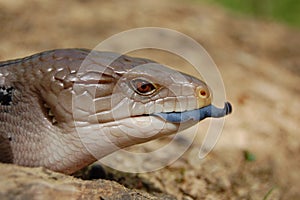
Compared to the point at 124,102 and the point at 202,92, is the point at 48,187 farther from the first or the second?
the point at 202,92

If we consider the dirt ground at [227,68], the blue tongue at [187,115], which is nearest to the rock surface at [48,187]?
the blue tongue at [187,115]

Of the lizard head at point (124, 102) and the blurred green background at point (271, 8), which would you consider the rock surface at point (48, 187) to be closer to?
the lizard head at point (124, 102)

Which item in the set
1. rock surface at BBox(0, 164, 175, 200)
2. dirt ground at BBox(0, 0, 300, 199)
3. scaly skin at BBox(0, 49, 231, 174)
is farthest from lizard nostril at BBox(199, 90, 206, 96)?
dirt ground at BBox(0, 0, 300, 199)

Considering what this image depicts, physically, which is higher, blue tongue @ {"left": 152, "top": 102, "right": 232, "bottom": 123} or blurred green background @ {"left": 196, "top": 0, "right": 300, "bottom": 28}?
blurred green background @ {"left": 196, "top": 0, "right": 300, "bottom": 28}

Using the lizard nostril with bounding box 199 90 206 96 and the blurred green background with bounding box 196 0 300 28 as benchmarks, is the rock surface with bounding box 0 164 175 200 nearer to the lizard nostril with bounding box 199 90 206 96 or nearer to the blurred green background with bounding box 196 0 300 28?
the lizard nostril with bounding box 199 90 206 96

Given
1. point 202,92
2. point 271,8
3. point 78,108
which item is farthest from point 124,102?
point 271,8

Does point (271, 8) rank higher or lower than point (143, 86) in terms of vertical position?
higher

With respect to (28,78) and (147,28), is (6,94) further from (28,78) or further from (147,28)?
(147,28)
